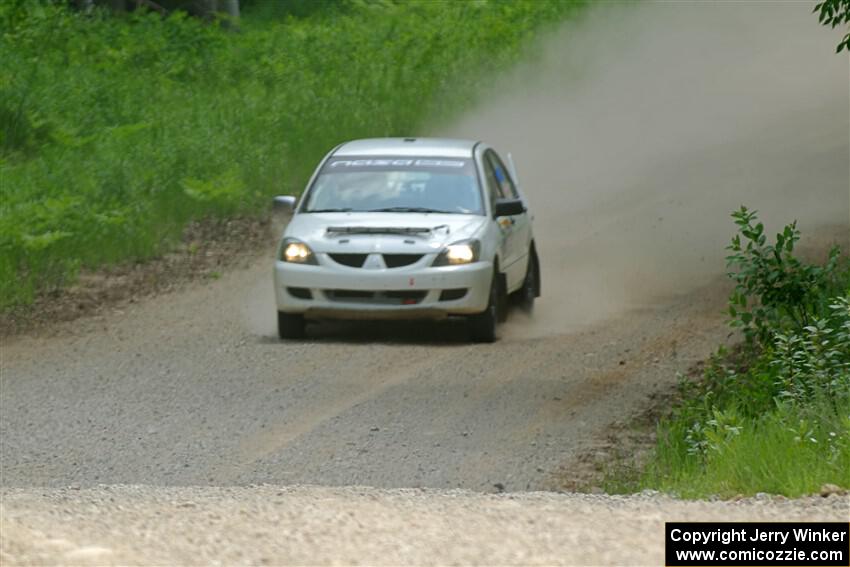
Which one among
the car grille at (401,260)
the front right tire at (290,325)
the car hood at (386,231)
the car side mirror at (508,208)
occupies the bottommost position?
the front right tire at (290,325)

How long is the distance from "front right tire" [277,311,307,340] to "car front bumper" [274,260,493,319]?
212mm

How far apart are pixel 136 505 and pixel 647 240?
13.7 meters

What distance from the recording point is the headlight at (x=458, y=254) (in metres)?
Answer: 14.2

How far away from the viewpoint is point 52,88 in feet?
76.4

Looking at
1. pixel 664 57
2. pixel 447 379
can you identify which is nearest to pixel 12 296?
pixel 447 379

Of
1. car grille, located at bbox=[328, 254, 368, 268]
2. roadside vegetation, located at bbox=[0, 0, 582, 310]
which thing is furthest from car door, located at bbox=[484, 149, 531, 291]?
roadside vegetation, located at bbox=[0, 0, 582, 310]

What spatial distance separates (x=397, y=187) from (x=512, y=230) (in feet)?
3.79

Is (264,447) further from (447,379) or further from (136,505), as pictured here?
(136,505)

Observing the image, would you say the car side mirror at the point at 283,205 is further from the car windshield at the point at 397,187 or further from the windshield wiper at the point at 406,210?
the windshield wiper at the point at 406,210

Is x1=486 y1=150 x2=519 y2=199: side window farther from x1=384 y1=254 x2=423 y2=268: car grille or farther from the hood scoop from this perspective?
x1=384 y1=254 x2=423 y2=268: car grille

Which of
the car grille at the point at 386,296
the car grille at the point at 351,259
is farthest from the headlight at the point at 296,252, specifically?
the car grille at the point at 386,296

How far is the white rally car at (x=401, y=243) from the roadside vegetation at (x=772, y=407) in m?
2.36

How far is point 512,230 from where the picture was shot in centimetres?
1538

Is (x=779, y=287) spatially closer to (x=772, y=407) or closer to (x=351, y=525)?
(x=772, y=407)
